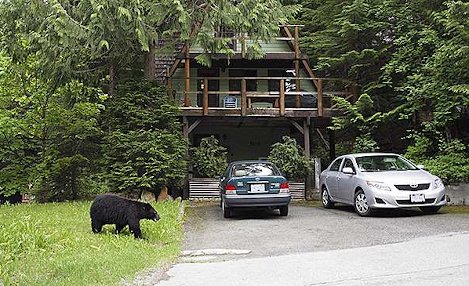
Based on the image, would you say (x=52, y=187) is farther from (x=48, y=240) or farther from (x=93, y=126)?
(x=48, y=240)

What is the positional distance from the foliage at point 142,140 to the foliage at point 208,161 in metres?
1.42

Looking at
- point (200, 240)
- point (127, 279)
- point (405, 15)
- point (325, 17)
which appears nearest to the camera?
point (127, 279)

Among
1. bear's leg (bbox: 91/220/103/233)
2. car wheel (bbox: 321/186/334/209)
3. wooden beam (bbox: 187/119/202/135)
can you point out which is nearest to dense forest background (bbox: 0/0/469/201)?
wooden beam (bbox: 187/119/202/135)

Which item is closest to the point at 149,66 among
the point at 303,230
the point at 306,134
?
the point at 306,134

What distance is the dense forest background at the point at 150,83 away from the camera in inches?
552

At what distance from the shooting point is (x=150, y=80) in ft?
58.3

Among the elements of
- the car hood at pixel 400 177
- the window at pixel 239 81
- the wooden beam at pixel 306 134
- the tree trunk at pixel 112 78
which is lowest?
the car hood at pixel 400 177

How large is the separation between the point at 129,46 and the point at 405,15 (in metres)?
10.1

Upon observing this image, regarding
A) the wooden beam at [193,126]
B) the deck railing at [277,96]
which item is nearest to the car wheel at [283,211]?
the deck railing at [277,96]

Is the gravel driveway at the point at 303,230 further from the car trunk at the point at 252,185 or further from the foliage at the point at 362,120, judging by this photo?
the foliage at the point at 362,120

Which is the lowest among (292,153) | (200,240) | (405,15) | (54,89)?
(200,240)

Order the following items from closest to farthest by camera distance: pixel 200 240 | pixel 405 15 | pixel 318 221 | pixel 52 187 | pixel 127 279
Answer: pixel 127 279 → pixel 200 240 → pixel 318 221 → pixel 52 187 → pixel 405 15

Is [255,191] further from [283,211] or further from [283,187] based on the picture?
[283,211]

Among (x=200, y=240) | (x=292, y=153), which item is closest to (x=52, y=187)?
(x=292, y=153)
